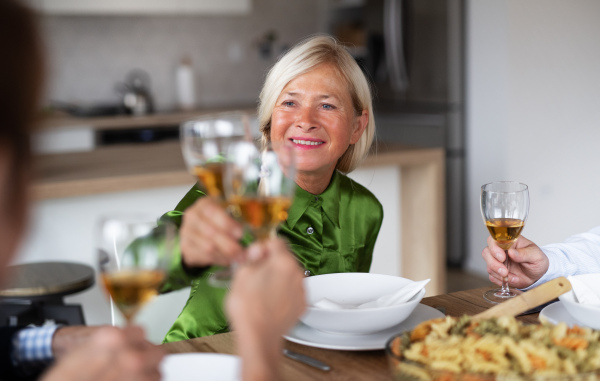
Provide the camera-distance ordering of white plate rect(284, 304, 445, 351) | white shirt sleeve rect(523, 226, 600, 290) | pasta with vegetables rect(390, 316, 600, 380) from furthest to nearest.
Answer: white shirt sleeve rect(523, 226, 600, 290) → white plate rect(284, 304, 445, 351) → pasta with vegetables rect(390, 316, 600, 380)

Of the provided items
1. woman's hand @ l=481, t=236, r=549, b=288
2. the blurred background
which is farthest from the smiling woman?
the blurred background

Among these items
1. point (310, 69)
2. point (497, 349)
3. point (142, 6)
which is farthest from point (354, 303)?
point (142, 6)

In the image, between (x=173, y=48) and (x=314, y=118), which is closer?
(x=314, y=118)

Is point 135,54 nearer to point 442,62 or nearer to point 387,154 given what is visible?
point 442,62

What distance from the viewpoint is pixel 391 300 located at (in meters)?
1.18

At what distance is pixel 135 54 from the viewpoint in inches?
207

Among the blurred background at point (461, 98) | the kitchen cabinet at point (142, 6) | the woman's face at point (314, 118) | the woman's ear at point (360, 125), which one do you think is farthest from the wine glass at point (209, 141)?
the kitchen cabinet at point (142, 6)

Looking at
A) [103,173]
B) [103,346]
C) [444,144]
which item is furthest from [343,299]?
[444,144]

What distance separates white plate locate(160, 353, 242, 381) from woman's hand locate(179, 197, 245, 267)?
0.45ft

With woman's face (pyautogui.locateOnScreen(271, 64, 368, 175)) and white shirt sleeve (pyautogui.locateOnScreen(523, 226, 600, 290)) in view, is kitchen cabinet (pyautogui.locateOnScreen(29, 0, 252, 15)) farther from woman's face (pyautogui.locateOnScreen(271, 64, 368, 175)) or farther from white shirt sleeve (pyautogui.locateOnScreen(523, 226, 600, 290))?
white shirt sleeve (pyautogui.locateOnScreen(523, 226, 600, 290))

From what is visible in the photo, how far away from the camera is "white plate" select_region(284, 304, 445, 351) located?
1037mm

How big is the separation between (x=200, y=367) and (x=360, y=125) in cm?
105

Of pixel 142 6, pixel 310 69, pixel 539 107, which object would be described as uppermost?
pixel 142 6

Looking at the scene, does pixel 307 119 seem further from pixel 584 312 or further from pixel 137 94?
pixel 137 94
